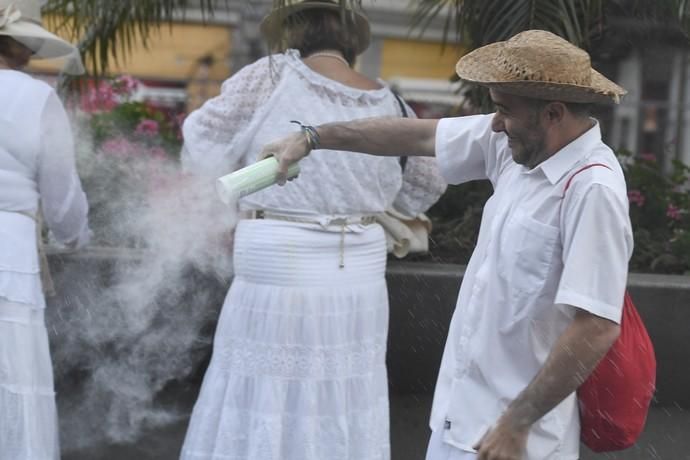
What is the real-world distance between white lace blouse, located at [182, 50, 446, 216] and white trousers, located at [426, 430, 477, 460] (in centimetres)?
160

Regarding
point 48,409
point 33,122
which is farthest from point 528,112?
point 48,409

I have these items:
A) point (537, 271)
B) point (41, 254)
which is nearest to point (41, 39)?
point (41, 254)

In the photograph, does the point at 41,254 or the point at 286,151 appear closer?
the point at 286,151

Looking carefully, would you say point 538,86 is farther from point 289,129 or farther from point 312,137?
point 289,129

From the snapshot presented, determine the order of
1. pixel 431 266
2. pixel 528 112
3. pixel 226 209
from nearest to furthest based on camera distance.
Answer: pixel 528 112
pixel 226 209
pixel 431 266

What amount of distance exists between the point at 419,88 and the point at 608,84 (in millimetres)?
13214

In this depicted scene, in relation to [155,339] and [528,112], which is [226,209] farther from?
[528,112]

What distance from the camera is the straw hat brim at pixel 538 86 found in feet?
8.64

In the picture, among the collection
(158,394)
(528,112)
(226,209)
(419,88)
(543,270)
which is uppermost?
→ (528,112)

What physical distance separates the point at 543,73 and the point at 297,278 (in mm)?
1932

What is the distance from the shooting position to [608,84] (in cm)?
274

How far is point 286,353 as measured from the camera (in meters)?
4.36

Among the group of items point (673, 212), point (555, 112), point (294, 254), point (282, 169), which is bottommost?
point (673, 212)

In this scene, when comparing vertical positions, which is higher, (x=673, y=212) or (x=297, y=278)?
(x=297, y=278)
